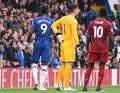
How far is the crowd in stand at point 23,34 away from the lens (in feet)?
80.7

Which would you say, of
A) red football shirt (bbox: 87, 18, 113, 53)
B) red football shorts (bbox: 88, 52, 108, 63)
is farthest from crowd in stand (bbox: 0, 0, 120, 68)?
red football shirt (bbox: 87, 18, 113, 53)

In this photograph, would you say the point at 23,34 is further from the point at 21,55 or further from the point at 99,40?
the point at 99,40

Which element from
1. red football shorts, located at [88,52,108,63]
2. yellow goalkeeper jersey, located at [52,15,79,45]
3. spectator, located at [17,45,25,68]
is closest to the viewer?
yellow goalkeeper jersey, located at [52,15,79,45]

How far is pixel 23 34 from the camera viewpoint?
87.1ft

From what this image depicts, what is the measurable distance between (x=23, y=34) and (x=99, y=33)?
800cm

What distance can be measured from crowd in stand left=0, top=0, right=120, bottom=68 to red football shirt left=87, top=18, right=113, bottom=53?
3.11 metres

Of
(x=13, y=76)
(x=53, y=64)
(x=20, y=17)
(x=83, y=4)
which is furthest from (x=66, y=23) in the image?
(x=83, y=4)

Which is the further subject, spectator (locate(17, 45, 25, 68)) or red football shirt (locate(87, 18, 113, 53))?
spectator (locate(17, 45, 25, 68))

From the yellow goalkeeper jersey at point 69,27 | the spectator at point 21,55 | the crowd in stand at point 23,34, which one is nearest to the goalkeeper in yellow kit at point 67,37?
the yellow goalkeeper jersey at point 69,27

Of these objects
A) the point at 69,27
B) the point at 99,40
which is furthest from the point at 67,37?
→ the point at 99,40

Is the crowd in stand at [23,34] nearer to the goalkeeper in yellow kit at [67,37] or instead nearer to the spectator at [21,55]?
the spectator at [21,55]

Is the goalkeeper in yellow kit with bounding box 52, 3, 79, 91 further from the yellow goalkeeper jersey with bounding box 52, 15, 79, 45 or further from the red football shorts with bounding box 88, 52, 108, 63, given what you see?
the red football shorts with bounding box 88, 52, 108, 63

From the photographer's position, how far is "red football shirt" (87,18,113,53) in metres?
18.9

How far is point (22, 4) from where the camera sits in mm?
29156
